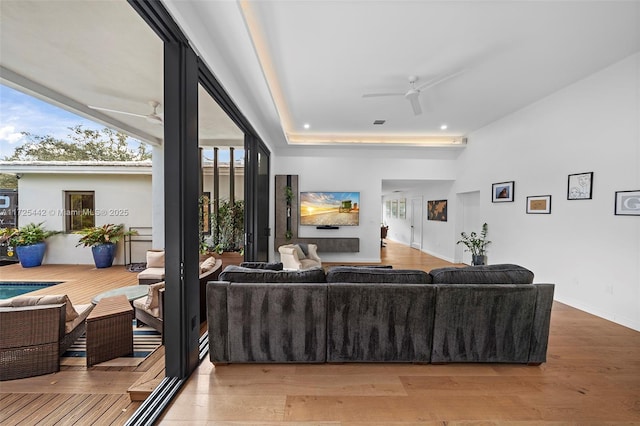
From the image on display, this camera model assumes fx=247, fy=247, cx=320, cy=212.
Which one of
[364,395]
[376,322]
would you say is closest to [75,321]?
[364,395]

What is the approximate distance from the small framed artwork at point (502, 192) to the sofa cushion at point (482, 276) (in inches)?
132

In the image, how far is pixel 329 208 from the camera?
6.62 meters

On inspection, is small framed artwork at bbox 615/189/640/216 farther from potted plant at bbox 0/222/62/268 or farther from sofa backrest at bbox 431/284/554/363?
potted plant at bbox 0/222/62/268

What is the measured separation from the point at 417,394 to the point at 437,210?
648cm

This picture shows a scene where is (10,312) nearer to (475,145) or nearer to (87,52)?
(87,52)

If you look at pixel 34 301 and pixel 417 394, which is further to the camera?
pixel 34 301

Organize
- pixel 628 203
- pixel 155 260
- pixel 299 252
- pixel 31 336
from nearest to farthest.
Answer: pixel 31 336, pixel 628 203, pixel 155 260, pixel 299 252

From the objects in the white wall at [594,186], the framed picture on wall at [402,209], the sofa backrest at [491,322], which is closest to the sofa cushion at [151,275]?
the sofa backrest at [491,322]

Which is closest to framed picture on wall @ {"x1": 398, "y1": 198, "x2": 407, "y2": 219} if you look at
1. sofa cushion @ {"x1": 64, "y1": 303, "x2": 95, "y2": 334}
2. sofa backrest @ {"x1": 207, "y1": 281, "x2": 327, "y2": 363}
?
sofa backrest @ {"x1": 207, "y1": 281, "x2": 327, "y2": 363}

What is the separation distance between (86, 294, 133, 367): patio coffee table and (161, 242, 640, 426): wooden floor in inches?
35.2

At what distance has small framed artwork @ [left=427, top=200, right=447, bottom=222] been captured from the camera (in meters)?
7.17

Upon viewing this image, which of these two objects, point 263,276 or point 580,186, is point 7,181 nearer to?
point 263,276

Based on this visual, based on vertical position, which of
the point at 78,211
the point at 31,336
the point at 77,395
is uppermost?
the point at 78,211

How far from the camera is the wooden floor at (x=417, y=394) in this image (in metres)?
1.68
